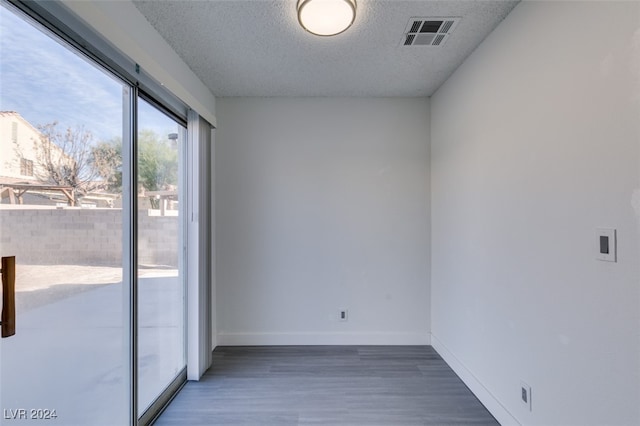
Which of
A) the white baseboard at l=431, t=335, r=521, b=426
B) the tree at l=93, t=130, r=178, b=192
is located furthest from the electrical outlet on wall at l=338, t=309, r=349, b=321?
the tree at l=93, t=130, r=178, b=192

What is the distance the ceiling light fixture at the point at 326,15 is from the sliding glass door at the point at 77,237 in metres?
1.14

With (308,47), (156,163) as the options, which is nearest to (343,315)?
(156,163)

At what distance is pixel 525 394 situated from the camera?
1725mm

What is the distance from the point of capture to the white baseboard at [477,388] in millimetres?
1913

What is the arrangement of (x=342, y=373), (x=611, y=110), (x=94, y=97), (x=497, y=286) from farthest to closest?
(x=342, y=373) → (x=497, y=286) → (x=94, y=97) → (x=611, y=110)

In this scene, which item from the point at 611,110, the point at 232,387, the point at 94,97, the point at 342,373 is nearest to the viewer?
the point at 611,110

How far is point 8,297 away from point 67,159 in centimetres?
66

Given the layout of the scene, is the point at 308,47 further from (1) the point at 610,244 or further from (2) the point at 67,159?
(1) the point at 610,244

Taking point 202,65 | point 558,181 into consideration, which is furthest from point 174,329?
point 558,181

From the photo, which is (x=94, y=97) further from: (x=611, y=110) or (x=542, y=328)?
(x=542, y=328)

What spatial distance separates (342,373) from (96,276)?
2.05 meters

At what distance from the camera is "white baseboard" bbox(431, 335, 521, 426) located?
191 centimetres

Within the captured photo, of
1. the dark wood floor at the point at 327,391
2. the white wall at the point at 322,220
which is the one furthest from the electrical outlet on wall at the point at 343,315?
the dark wood floor at the point at 327,391

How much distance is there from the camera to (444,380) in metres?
2.49
